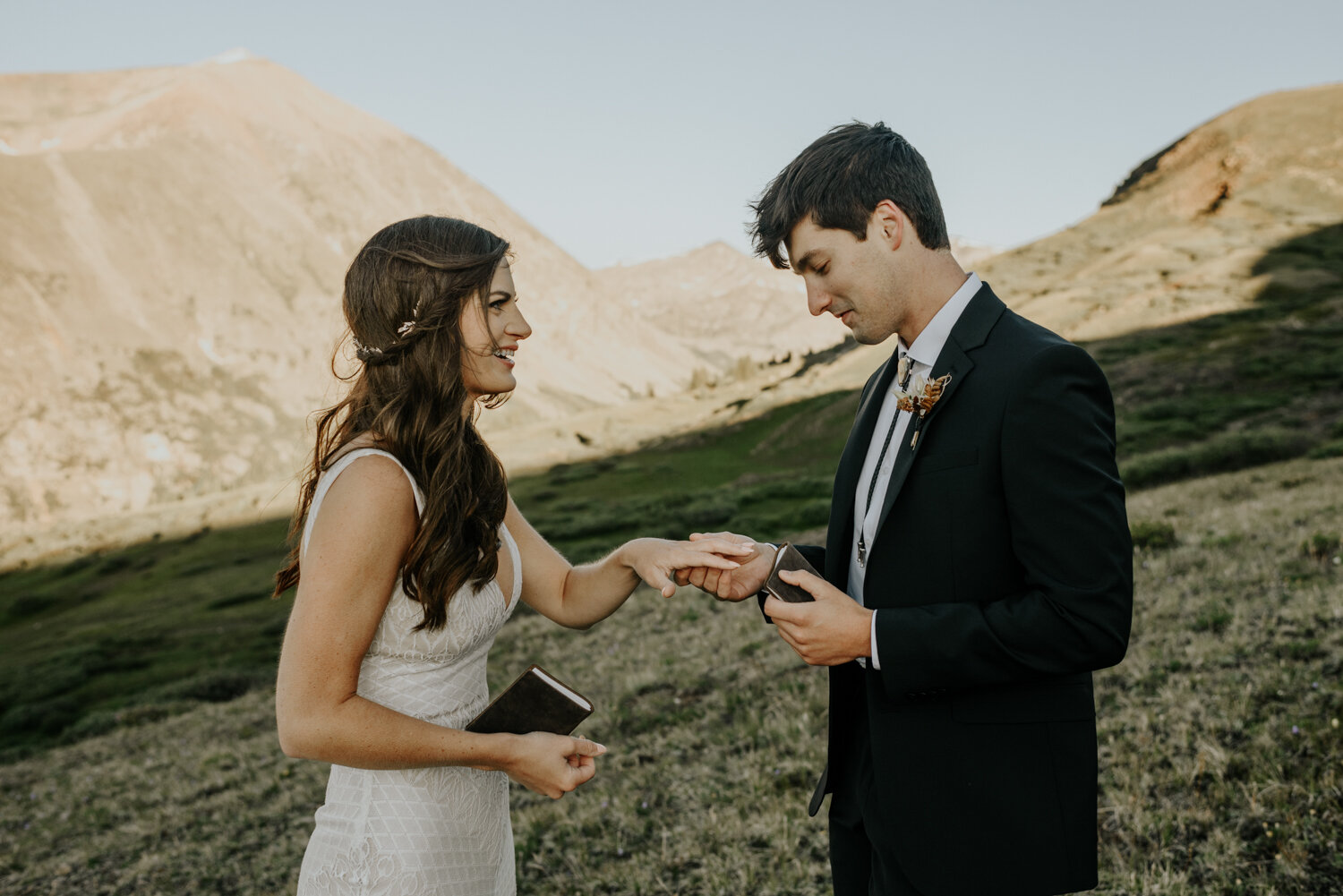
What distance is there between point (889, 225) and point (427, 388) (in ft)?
4.80

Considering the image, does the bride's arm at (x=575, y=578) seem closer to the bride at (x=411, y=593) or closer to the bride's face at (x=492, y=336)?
the bride at (x=411, y=593)

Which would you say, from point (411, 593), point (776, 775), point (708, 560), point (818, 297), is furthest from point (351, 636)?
point (776, 775)

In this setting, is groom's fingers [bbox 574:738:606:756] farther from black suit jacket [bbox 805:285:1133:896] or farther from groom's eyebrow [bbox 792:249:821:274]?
groom's eyebrow [bbox 792:249:821:274]

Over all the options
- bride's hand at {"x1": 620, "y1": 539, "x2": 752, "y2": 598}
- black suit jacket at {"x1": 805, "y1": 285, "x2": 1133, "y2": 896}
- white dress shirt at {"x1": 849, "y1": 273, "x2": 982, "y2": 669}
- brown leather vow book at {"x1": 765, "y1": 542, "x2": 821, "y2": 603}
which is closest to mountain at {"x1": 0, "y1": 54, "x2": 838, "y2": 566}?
bride's hand at {"x1": 620, "y1": 539, "x2": 752, "y2": 598}

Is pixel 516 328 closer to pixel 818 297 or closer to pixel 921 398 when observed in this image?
pixel 818 297

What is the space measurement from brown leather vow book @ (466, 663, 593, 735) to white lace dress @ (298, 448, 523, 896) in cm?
19

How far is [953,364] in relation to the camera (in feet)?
7.69

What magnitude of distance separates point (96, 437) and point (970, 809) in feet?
268

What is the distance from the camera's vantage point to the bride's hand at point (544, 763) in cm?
230

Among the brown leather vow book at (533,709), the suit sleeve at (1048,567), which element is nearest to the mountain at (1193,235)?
the suit sleeve at (1048,567)

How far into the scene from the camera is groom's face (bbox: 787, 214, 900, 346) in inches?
99.8

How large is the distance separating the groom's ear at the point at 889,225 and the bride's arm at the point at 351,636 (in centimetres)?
155

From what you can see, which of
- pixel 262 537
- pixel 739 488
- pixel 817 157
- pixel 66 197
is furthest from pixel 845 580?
pixel 66 197

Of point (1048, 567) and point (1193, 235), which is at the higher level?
point (1048, 567)
